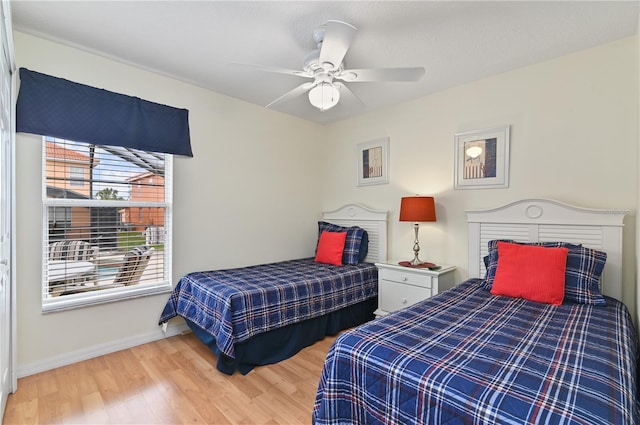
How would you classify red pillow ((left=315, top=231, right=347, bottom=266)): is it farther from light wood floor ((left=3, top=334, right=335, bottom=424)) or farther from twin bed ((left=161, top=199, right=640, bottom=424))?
light wood floor ((left=3, top=334, right=335, bottom=424))

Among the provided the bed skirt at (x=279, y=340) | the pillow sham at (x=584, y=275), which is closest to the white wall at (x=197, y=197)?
the bed skirt at (x=279, y=340)

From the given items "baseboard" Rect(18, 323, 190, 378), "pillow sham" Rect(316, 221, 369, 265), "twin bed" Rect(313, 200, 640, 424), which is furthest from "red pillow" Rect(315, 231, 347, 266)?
"baseboard" Rect(18, 323, 190, 378)

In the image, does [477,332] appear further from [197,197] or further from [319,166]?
[319,166]

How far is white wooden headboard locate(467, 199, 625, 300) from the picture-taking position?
219 centimetres

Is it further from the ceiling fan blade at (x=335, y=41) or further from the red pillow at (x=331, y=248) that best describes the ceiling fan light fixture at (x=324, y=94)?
the red pillow at (x=331, y=248)

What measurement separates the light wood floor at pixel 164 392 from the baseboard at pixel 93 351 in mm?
51

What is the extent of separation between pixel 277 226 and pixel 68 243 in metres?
1.99

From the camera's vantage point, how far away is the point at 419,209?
2.93 m

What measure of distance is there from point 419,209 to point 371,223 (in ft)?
2.76

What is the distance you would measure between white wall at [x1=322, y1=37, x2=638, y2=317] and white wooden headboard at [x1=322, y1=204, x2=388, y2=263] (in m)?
0.11

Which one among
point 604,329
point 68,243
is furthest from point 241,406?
point 604,329

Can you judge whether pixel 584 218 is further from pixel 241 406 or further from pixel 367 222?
pixel 241 406

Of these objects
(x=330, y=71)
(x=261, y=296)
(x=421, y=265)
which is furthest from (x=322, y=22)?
(x=421, y=265)

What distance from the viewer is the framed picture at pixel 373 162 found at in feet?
11.8
